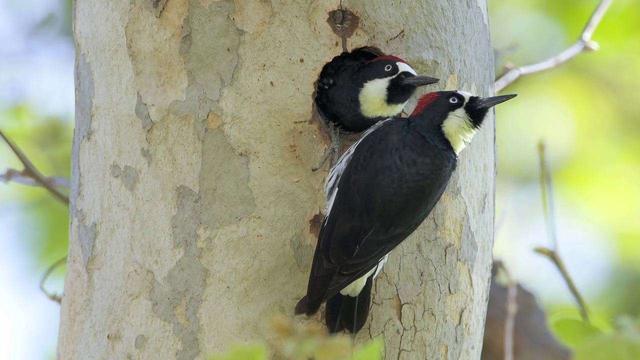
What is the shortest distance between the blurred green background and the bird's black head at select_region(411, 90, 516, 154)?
71.6 inches

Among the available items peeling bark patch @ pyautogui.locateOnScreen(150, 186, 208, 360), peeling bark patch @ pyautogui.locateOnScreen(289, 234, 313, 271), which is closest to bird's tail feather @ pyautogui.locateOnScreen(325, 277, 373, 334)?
peeling bark patch @ pyautogui.locateOnScreen(289, 234, 313, 271)

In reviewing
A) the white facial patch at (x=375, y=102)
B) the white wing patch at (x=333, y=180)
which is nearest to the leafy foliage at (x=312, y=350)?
the white wing patch at (x=333, y=180)

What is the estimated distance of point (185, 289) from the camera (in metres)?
2.64

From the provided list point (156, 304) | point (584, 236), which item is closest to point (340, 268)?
point (156, 304)

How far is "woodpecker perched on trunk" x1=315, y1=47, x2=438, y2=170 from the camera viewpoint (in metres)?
2.96

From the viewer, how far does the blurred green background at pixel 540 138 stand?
491cm

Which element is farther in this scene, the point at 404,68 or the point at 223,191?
the point at 404,68

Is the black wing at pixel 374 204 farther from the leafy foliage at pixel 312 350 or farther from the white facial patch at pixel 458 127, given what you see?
the leafy foliage at pixel 312 350

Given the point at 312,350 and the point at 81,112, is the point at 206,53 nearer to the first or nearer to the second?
the point at 81,112

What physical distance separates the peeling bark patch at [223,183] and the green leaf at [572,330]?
3.38 feet

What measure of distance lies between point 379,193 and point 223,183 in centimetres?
42

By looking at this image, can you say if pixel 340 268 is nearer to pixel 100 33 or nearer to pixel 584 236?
pixel 100 33

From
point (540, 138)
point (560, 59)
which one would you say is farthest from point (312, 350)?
point (540, 138)

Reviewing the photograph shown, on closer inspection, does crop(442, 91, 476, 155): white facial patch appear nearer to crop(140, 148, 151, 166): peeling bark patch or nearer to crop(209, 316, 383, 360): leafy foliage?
crop(140, 148, 151, 166): peeling bark patch
